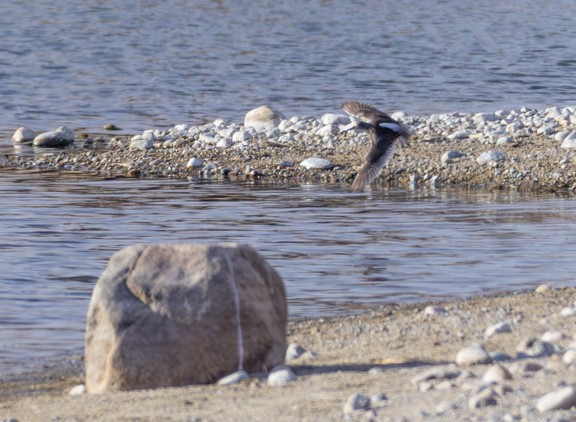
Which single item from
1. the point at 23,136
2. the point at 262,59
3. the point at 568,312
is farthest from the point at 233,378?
the point at 262,59

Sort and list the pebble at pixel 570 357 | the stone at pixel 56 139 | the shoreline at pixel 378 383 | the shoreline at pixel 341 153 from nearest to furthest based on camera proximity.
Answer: the shoreline at pixel 378 383 < the pebble at pixel 570 357 < the shoreline at pixel 341 153 < the stone at pixel 56 139

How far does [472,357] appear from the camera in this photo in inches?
256

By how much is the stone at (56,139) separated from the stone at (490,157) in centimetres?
672

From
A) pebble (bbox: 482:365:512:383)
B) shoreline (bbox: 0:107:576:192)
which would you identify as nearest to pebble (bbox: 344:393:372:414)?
pebble (bbox: 482:365:512:383)

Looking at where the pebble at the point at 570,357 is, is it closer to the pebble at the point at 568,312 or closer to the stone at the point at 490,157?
the pebble at the point at 568,312

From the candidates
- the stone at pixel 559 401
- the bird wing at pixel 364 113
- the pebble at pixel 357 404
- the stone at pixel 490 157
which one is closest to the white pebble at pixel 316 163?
the stone at pixel 490 157

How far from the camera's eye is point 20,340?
8.66 metres

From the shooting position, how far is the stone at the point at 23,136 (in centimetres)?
2062

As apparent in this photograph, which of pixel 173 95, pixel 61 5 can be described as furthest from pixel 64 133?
pixel 61 5

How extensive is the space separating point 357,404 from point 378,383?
1.84ft

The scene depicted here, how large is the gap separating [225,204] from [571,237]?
402cm

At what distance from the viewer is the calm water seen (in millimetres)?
9789

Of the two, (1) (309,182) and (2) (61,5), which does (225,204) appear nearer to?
(1) (309,182)

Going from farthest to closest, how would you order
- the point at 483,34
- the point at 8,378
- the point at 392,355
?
1. the point at 483,34
2. the point at 8,378
3. the point at 392,355
